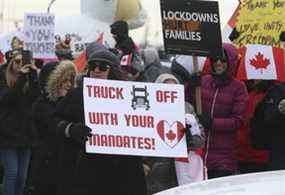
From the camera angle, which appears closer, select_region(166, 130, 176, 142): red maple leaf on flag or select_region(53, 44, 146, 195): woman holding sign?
select_region(53, 44, 146, 195): woman holding sign

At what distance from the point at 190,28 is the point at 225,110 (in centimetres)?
96

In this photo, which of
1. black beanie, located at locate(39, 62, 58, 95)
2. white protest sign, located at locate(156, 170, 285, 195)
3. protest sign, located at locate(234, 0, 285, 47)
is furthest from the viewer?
protest sign, located at locate(234, 0, 285, 47)

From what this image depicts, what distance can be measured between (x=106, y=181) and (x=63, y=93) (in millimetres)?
1353

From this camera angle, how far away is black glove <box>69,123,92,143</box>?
5.56 meters

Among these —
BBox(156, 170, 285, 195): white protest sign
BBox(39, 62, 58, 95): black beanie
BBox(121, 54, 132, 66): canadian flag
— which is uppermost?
BBox(121, 54, 132, 66): canadian flag

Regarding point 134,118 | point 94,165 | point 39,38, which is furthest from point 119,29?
point 94,165

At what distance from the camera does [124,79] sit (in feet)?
20.0

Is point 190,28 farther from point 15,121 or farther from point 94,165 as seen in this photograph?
point 15,121

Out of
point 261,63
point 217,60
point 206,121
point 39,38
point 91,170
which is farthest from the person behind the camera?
point 39,38

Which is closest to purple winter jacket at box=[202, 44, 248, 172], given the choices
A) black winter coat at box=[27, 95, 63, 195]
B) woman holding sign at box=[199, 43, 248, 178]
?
woman holding sign at box=[199, 43, 248, 178]

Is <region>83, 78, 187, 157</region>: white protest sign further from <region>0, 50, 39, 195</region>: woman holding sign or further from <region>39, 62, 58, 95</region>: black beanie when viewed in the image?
<region>0, 50, 39, 195</region>: woman holding sign

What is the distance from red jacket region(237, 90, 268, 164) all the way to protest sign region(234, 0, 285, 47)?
955 mm

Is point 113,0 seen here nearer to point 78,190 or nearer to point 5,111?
point 5,111

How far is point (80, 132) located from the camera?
18.2 ft
